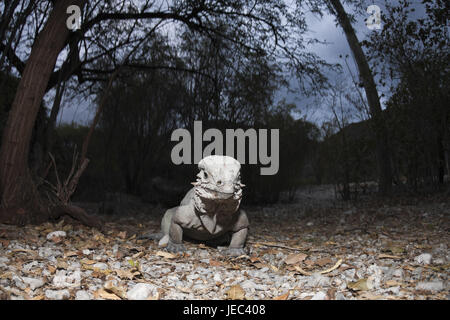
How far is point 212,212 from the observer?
127 inches

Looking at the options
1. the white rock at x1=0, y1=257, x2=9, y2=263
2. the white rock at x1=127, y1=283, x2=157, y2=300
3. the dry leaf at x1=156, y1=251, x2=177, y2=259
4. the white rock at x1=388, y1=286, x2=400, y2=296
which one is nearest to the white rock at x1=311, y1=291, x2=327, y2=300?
the white rock at x1=388, y1=286, x2=400, y2=296

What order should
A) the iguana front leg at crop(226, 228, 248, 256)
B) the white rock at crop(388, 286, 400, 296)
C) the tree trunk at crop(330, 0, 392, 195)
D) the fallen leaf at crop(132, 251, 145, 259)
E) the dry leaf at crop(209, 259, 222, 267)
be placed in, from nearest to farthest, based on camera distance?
the white rock at crop(388, 286, 400, 296)
the dry leaf at crop(209, 259, 222, 267)
the fallen leaf at crop(132, 251, 145, 259)
the iguana front leg at crop(226, 228, 248, 256)
the tree trunk at crop(330, 0, 392, 195)

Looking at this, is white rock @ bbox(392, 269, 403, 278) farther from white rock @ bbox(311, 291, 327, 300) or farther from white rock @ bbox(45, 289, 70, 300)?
white rock @ bbox(45, 289, 70, 300)

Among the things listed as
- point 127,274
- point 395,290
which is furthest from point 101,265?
point 395,290

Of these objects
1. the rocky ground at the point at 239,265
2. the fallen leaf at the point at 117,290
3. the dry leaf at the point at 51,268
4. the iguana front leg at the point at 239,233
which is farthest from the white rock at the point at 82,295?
the iguana front leg at the point at 239,233

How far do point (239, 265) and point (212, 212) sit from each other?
497 mm

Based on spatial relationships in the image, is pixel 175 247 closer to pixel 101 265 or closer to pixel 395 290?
pixel 101 265

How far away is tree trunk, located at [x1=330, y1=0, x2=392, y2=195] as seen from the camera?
717 centimetres

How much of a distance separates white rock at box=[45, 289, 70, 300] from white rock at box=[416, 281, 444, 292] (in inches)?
81.8

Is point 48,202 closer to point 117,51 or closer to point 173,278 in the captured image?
point 173,278

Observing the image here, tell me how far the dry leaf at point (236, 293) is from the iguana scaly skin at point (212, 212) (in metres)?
0.75

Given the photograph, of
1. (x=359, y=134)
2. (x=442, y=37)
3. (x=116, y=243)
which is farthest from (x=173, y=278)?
(x=359, y=134)

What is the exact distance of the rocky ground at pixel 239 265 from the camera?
2.24 meters
